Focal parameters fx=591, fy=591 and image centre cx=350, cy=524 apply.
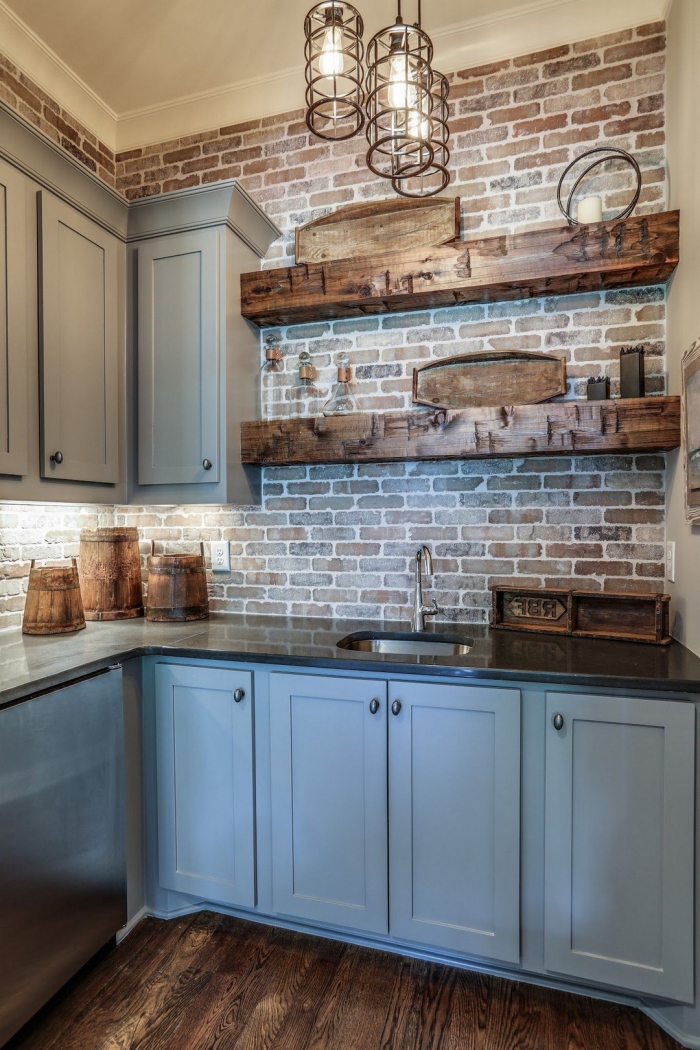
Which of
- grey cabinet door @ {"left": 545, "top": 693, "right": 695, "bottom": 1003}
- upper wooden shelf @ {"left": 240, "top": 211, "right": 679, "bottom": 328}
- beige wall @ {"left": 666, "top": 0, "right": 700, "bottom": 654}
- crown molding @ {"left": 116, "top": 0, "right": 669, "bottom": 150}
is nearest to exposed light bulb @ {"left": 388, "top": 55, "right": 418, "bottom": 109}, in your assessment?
upper wooden shelf @ {"left": 240, "top": 211, "right": 679, "bottom": 328}

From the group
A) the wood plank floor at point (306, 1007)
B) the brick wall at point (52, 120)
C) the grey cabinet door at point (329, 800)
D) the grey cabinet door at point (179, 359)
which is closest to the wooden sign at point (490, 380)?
the grey cabinet door at point (179, 359)

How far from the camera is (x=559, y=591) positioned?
1.99 m

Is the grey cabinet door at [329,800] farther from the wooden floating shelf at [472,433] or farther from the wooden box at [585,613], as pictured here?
the wooden floating shelf at [472,433]

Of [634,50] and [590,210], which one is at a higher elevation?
[634,50]

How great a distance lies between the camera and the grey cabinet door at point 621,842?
148 cm

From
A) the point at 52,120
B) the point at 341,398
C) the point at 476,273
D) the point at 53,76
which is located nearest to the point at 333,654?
the point at 341,398

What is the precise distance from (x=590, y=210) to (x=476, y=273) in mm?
431

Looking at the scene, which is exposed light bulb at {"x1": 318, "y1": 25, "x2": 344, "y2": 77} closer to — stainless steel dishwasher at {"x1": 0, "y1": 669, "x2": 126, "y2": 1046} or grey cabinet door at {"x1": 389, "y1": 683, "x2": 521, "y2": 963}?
grey cabinet door at {"x1": 389, "y1": 683, "x2": 521, "y2": 963}

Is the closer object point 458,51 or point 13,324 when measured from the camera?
point 13,324

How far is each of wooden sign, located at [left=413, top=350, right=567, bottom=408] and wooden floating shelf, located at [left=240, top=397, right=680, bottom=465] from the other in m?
0.06

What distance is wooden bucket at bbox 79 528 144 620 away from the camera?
7.78 ft

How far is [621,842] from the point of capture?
153 cm

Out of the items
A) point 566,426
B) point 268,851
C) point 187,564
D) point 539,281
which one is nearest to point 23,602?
point 187,564

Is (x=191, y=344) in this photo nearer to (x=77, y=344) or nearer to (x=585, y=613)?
(x=77, y=344)
